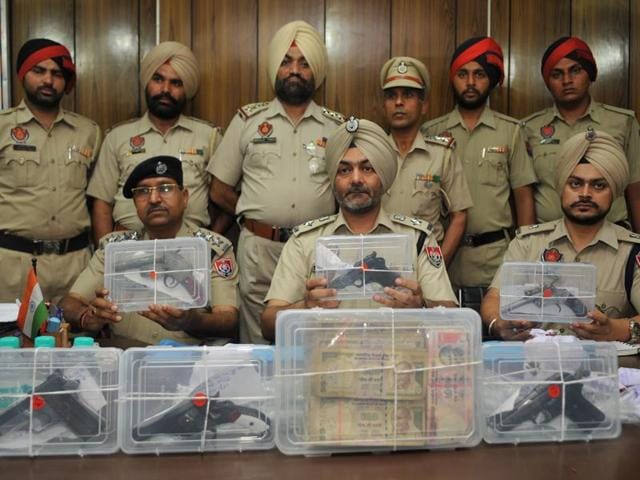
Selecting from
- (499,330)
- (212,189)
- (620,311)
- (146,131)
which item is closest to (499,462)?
(499,330)

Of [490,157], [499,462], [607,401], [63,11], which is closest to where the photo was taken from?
[499,462]

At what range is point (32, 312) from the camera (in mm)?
2463

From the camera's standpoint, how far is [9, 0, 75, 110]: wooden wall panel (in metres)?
4.62

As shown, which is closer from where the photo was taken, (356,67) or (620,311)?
(620,311)

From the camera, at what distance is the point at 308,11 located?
186 inches

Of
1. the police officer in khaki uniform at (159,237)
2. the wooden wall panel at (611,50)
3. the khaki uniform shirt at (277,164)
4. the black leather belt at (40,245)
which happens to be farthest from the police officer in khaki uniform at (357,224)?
the wooden wall panel at (611,50)

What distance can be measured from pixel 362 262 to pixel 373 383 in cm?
71

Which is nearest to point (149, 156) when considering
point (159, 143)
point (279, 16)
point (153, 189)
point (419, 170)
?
point (159, 143)

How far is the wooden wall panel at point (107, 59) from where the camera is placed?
184 inches

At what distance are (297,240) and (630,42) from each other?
2990 millimetres

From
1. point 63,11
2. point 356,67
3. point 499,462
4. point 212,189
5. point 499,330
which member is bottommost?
point 499,462

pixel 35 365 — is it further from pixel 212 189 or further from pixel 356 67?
pixel 356 67

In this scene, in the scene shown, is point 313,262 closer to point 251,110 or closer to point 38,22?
point 251,110

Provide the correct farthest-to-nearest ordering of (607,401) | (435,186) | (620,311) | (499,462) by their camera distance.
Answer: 1. (435,186)
2. (620,311)
3. (607,401)
4. (499,462)
